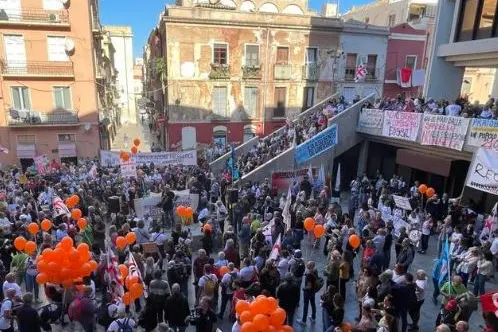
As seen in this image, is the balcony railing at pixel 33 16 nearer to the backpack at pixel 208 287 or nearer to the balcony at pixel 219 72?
the balcony at pixel 219 72

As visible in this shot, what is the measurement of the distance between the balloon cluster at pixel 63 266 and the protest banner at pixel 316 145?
1224 cm

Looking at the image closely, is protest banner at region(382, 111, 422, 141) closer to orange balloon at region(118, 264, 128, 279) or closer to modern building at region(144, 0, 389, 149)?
modern building at region(144, 0, 389, 149)

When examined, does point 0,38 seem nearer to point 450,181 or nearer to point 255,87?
point 255,87

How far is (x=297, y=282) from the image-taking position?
7641 mm

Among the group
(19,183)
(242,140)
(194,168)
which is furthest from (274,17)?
(19,183)

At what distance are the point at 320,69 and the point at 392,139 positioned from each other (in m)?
12.6

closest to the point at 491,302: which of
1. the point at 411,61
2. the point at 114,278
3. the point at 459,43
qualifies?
the point at 114,278

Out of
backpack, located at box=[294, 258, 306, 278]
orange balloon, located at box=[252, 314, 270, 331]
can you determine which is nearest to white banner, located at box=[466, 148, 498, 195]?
backpack, located at box=[294, 258, 306, 278]

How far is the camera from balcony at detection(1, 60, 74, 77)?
22.6 m

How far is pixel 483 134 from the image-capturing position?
39.8 ft

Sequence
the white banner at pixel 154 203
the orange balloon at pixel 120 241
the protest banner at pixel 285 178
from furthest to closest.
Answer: the protest banner at pixel 285 178 → the white banner at pixel 154 203 → the orange balloon at pixel 120 241

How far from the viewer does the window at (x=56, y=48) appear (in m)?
23.2

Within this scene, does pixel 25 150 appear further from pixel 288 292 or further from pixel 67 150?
pixel 288 292

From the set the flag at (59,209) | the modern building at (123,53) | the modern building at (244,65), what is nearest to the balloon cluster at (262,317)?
the flag at (59,209)
